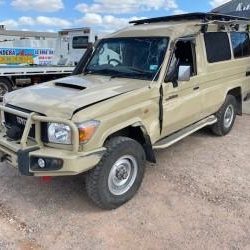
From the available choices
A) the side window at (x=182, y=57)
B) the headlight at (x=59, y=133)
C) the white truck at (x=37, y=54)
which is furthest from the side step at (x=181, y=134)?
the white truck at (x=37, y=54)

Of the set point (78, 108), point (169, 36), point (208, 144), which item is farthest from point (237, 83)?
point (78, 108)

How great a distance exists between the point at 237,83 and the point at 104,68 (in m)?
3.00

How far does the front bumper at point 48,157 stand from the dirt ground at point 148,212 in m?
0.65

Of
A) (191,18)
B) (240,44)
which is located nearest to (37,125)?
(191,18)

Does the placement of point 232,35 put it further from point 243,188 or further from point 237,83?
point 243,188

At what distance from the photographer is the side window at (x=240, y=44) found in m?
7.06

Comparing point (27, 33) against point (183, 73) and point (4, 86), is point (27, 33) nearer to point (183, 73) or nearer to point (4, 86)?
point (4, 86)

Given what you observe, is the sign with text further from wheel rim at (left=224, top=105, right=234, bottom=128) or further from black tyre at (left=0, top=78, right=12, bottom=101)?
wheel rim at (left=224, top=105, right=234, bottom=128)

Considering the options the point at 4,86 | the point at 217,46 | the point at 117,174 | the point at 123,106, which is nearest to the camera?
the point at 123,106

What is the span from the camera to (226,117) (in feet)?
23.5

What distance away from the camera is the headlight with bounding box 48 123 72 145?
3.91m

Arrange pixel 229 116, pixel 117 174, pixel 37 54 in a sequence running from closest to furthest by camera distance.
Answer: pixel 117 174 < pixel 229 116 < pixel 37 54

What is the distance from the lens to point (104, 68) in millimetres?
5547

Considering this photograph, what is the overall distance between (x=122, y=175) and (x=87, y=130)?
902mm
